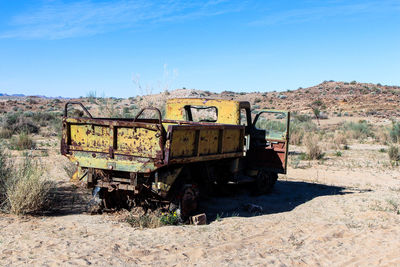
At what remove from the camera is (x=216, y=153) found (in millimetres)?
7289

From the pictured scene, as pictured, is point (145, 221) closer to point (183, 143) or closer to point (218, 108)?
point (183, 143)

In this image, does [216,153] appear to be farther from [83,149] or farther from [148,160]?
[83,149]

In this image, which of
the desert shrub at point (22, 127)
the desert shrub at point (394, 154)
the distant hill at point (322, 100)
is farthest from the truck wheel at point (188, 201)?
the distant hill at point (322, 100)

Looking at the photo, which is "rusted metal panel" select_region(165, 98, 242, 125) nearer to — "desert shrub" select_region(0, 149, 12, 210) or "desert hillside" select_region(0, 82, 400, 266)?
"desert hillside" select_region(0, 82, 400, 266)

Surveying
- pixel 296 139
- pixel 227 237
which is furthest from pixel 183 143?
pixel 296 139

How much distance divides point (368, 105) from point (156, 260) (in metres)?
52.6

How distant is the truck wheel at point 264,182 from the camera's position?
9523 millimetres

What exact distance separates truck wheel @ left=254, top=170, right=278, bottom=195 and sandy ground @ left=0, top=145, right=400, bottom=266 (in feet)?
1.64

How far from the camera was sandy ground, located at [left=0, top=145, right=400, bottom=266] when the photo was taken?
5035mm

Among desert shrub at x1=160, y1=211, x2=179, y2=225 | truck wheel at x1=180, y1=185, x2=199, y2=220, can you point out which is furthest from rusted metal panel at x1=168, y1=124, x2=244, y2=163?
desert shrub at x1=160, y1=211, x2=179, y2=225

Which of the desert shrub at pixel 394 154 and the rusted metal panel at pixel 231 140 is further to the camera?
the desert shrub at pixel 394 154

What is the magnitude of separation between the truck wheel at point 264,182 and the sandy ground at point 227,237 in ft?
1.64

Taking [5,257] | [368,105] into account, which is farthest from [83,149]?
[368,105]

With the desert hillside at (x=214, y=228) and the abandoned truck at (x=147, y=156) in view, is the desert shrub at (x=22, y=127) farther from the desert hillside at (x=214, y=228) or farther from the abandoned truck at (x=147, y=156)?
the abandoned truck at (x=147, y=156)
